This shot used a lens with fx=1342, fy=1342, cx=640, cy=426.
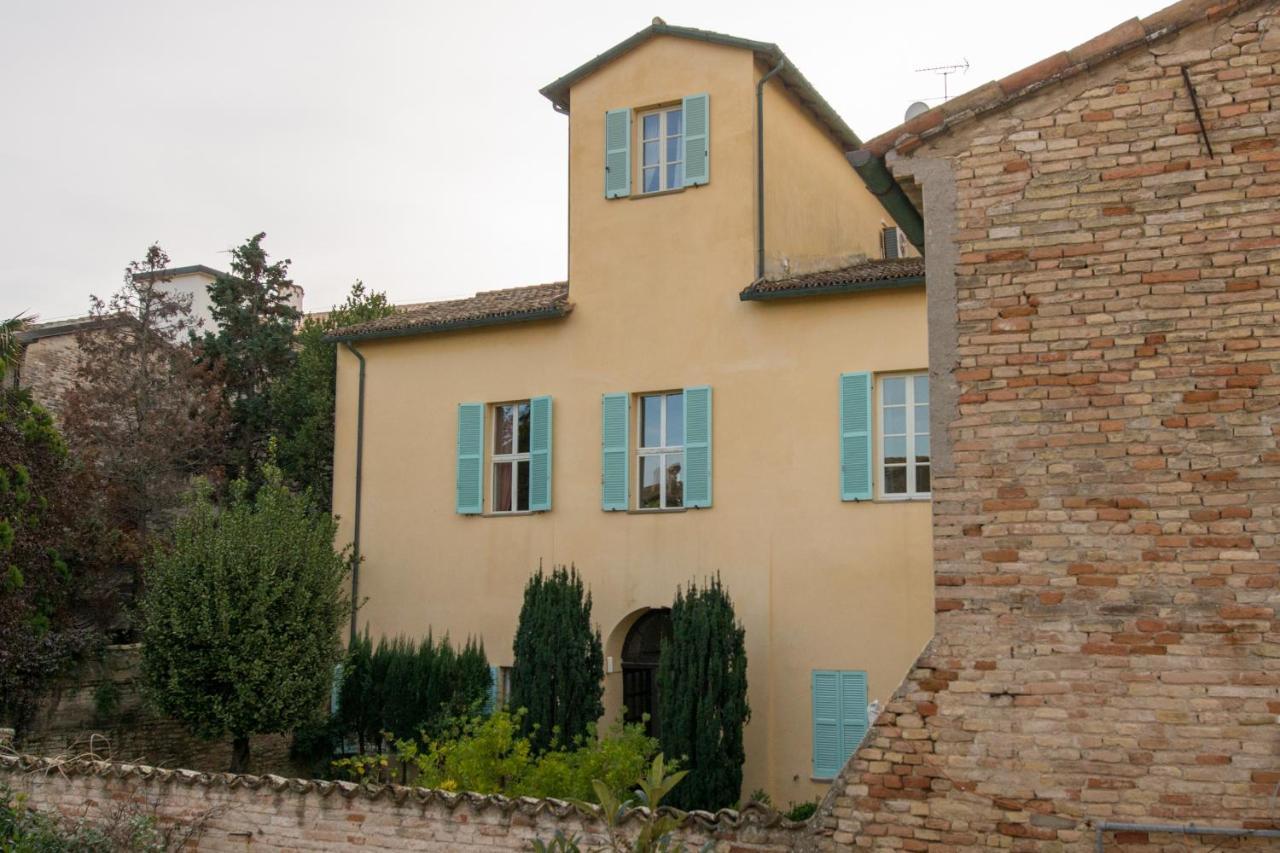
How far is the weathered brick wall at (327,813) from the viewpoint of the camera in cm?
798

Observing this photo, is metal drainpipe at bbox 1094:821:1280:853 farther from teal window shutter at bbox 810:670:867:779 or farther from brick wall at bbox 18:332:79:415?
brick wall at bbox 18:332:79:415

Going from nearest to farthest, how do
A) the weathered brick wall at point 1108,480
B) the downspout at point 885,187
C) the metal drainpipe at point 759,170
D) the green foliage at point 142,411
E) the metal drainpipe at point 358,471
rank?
the weathered brick wall at point 1108,480 → the downspout at point 885,187 → the metal drainpipe at point 759,170 → the metal drainpipe at point 358,471 → the green foliage at point 142,411

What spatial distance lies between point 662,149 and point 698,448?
13.0 ft

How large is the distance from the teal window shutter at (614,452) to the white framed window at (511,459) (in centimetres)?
130

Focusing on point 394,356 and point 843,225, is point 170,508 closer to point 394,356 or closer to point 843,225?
point 394,356

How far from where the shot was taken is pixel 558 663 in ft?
49.4

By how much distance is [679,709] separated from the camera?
1420 cm

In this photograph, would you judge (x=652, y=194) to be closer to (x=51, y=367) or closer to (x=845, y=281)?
(x=845, y=281)

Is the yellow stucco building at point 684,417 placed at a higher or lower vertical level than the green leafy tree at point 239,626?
higher

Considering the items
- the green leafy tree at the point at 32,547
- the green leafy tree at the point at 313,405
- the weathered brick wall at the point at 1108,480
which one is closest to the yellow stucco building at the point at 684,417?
the green leafy tree at the point at 32,547

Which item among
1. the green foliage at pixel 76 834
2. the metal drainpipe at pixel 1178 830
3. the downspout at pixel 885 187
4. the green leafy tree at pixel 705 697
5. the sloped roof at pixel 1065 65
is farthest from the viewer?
the green leafy tree at pixel 705 697

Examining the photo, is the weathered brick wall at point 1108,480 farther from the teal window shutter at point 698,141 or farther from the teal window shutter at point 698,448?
the teal window shutter at point 698,141

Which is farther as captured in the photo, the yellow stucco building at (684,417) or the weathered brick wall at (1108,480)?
the yellow stucco building at (684,417)

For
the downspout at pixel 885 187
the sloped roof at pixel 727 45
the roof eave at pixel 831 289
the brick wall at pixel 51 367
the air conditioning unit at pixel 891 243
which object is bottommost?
the downspout at pixel 885 187
